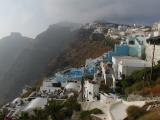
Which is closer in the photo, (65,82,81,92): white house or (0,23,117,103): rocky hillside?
(65,82,81,92): white house

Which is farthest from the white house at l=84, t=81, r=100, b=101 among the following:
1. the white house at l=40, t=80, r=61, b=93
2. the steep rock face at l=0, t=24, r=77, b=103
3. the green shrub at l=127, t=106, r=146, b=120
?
the steep rock face at l=0, t=24, r=77, b=103

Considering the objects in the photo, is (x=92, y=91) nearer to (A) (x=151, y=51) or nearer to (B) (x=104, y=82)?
(B) (x=104, y=82)

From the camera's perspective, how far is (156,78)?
36.2m

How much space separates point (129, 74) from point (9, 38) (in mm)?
145150

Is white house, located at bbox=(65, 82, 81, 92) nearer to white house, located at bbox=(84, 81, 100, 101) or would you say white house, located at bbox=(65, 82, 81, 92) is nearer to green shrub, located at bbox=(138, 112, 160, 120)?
white house, located at bbox=(84, 81, 100, 101)

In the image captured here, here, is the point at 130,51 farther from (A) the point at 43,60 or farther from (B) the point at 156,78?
(A) the point at 43,60

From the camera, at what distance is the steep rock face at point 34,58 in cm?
11469

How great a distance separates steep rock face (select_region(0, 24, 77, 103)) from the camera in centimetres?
11469

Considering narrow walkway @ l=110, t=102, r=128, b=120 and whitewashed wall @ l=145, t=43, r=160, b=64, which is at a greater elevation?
whitewashed wall @ l=145, t=43, r=160, b=64

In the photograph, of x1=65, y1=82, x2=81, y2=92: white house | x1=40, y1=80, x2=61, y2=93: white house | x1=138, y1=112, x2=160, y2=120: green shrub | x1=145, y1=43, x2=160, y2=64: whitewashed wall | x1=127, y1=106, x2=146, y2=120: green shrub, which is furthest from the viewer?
x1=40, y1=80, x2=61, y2=93: white house

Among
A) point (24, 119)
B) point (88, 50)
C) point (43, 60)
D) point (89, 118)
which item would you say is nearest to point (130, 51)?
point (24, 119)

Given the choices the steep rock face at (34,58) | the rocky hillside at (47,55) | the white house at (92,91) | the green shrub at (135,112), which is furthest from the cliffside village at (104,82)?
the steep rock face at (34,58)

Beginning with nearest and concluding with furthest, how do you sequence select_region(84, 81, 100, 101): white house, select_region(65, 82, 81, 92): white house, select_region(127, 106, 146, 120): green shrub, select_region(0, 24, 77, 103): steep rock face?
select_region(127, 106, 146, 120): green shrub → select_region(84, 81, 100, 101): white house → select_region(65, 82, 81, 92): white house → select_region(0, 24, 77, 103): steep rock face

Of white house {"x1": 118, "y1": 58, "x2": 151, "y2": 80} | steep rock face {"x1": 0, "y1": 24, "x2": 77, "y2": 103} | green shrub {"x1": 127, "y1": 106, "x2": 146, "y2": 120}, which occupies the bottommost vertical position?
steep rock face {"x1": 0, "y1": 24, "x2": 77, "y2": 103}
